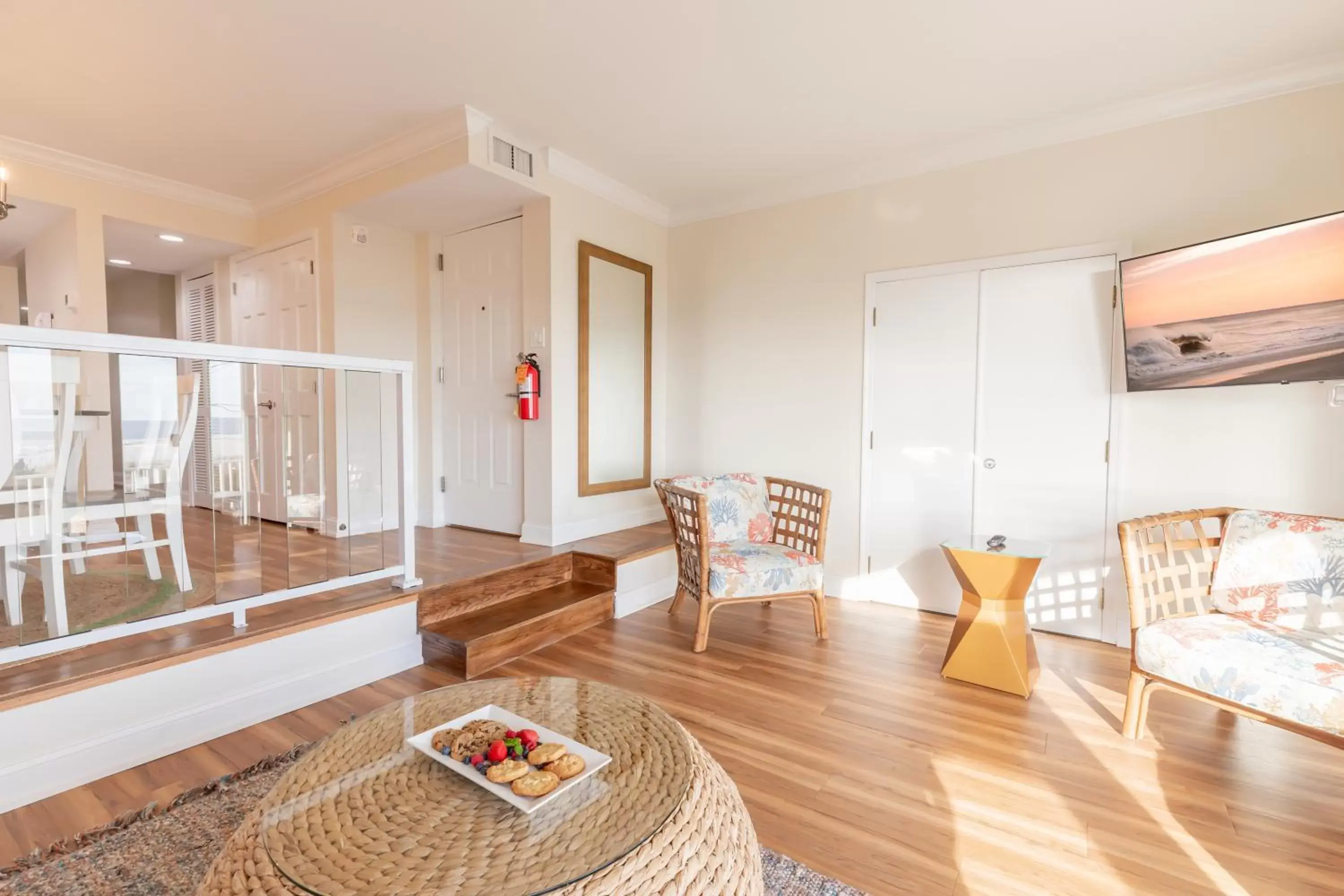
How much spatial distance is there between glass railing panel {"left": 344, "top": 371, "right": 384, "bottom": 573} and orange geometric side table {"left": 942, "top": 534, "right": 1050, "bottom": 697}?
2597 millimetres

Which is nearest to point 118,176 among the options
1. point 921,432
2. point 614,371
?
point 614,371

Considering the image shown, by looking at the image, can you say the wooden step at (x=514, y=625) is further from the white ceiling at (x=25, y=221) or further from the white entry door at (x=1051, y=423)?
the white ceiling at (x=25, y=221)

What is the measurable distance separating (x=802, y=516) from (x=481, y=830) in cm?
279

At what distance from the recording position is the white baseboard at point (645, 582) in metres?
3.49

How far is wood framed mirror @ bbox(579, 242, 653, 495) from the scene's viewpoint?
3.97m

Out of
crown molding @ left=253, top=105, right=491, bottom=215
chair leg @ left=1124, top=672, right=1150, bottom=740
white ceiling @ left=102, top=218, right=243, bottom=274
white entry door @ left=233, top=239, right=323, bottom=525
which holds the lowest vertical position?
chair leg @ left=1124, top=672, right=1150, bottom=740

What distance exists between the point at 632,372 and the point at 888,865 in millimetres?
3368

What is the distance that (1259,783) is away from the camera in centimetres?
188

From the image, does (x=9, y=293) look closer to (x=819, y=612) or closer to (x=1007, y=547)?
(x=819, y=612)

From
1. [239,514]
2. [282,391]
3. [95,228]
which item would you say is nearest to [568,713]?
[239,514]

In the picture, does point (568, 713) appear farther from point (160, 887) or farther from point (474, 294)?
point (474, 294)

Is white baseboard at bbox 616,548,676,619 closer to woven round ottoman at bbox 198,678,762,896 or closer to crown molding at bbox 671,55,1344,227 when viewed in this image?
woven round ottoman at bbox 198,678,762,896

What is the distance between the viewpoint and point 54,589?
189 cm

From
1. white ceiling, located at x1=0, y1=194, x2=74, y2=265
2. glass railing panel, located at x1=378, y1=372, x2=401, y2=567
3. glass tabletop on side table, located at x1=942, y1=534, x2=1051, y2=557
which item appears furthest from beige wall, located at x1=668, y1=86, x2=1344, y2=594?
white ceiling, located at x1=0, y1=194, x2=74, y2=265
